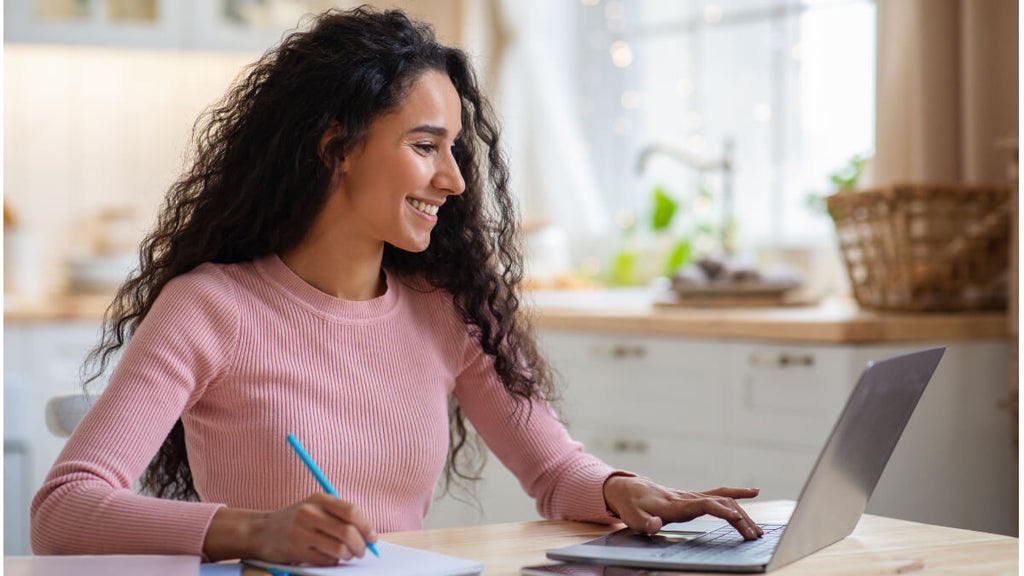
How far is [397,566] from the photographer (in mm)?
970

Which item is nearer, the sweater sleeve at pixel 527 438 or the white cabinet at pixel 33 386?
the sweater sleeve at pixel 527 438

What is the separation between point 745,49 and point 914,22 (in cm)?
94

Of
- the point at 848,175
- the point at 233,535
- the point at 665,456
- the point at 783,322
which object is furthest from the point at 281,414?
the point at 848,175

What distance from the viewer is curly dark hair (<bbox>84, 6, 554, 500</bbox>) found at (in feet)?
4.31

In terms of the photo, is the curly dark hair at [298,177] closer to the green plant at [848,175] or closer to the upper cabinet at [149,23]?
the green plant at [848,175]

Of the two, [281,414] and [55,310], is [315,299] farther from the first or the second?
[55,310]

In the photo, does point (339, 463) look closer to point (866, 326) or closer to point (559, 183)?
point (866, 326)

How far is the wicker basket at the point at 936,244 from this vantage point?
2379 mm

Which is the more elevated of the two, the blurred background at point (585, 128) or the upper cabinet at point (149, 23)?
the upper cabinet at point (149, 23)

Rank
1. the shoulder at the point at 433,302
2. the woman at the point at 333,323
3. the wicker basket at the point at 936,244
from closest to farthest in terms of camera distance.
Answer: the woman at the point at 333,323 → the shoulder at the point at 433,302 → the wicker basket at the point at 936,244

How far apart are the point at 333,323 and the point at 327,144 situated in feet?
0.63

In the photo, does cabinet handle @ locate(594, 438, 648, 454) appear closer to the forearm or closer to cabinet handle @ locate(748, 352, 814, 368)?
cabinet handle @ locate(748, 352, 814, 368)

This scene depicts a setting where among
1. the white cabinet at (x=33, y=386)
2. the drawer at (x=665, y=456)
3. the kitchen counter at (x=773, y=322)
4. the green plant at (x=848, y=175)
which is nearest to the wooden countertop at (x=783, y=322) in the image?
the kitchen counter at (x=773, y=322)

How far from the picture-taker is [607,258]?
13.4ft
